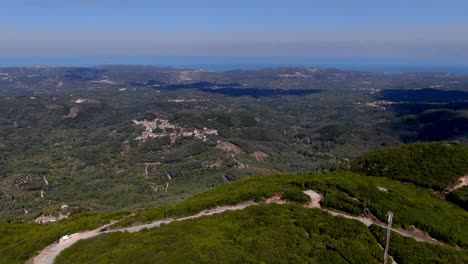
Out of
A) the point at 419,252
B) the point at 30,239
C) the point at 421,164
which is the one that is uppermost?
the point at 419,252

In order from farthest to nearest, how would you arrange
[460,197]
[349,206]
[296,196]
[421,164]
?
[421,164] < [460,197] < [296,196] < [349,206]

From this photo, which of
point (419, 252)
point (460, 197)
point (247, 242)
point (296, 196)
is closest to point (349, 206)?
point (296, 196)

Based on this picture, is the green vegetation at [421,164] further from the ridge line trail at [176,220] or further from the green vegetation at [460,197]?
the ridge line trail at [176,220]

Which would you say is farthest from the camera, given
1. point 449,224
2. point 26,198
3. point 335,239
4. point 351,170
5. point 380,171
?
point 26,198

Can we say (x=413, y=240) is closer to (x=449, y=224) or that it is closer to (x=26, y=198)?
(x=449, y=224)

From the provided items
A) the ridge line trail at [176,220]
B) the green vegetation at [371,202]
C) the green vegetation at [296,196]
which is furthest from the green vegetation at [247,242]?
the green vegetation at [371,202]

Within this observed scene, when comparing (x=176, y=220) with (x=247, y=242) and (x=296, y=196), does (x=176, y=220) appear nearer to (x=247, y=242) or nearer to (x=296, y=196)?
(x=247, y=242)

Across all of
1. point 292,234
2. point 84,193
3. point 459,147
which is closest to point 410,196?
point 292,234
